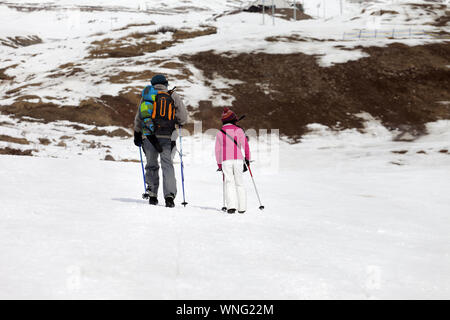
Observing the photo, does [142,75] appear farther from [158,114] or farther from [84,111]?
[158,114]

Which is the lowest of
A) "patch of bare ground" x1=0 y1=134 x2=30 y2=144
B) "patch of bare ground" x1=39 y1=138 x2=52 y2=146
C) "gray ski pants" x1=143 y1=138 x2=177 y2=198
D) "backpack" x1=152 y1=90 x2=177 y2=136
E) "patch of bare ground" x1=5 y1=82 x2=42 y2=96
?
"patch of bare ground" x1=39 y1=138 x2=52 y2=146

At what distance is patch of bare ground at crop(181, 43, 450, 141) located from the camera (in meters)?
30.4

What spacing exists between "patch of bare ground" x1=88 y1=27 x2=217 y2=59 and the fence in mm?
24152

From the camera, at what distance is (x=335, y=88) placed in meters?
35.3

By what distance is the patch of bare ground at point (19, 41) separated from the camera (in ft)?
318

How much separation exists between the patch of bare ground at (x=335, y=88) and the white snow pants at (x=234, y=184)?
66.8ft

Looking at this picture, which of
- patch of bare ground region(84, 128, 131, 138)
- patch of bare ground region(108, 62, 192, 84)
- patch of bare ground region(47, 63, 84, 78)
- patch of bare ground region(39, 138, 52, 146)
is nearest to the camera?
patch of bare ground region(39, 138, 52, 146)

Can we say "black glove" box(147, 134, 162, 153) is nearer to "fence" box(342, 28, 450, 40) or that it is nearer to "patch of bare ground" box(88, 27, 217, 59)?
"patch of bare ground" box(88, 27, 217, 59)

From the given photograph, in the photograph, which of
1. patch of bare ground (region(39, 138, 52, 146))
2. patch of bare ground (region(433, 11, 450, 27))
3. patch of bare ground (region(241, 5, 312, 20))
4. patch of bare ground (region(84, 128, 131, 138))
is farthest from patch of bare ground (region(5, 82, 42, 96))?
patch of bare ground (region(241, 5, 312, 20))

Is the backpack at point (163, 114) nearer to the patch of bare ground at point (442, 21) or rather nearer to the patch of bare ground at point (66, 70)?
the patch of bare ground at point (66, 70)

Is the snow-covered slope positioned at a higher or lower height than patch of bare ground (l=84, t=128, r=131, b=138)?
higher

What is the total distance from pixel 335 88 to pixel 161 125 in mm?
30015
